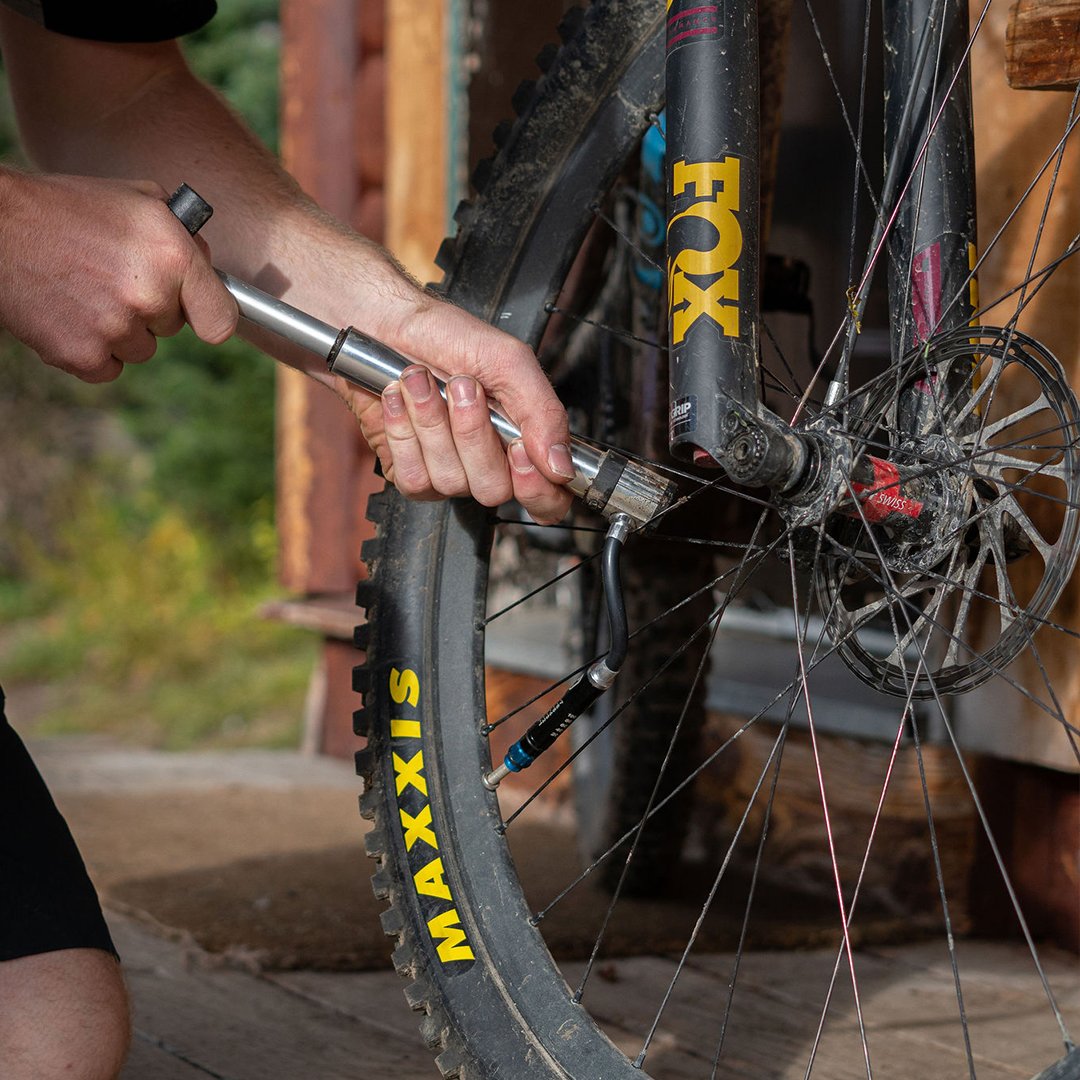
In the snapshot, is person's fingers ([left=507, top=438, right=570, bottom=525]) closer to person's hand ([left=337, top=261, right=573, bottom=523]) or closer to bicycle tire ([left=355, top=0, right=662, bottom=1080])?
person's hand ([left=337, top=261, right=573, bottom=523])

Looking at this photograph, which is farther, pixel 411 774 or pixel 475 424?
pixel 411 774

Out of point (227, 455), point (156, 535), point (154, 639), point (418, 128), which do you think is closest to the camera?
point (418, 128)

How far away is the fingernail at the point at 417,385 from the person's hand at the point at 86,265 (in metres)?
0.17

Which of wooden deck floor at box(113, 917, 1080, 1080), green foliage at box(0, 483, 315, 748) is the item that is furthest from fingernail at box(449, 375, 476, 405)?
green foliage at box(0, 483, 315, 748)

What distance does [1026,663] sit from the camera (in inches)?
71.5

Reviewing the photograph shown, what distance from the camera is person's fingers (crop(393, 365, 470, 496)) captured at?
43.2 inches

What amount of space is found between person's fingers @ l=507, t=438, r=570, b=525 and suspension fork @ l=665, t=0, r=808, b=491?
0.10 metres

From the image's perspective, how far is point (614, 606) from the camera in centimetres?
109

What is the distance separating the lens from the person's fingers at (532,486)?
1.13 meters

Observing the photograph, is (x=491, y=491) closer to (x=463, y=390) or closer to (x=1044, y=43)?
(x=463, y=390)

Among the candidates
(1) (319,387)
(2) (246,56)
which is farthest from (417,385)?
(2) (246,56)

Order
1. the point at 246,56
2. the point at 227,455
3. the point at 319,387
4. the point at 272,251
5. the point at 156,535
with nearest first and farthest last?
1. the point at 272,251
2. the point at 319,387
3. the point at 156,535
4. the point at 227,455
5. the point at 246,56

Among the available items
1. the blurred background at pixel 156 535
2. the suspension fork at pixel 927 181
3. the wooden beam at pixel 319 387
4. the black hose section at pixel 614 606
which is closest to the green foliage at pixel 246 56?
the blurred background at pixel 156 535

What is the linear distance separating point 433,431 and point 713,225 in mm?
276
